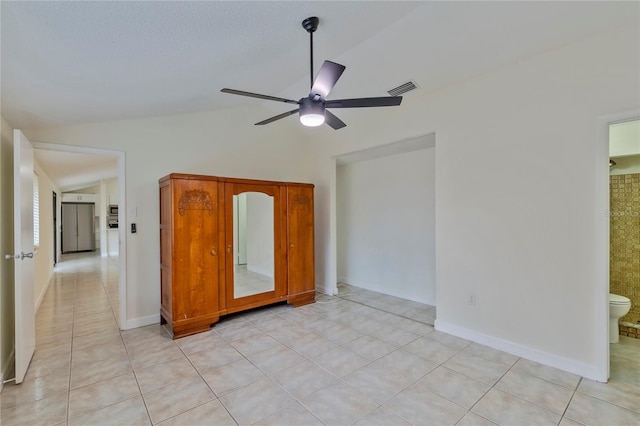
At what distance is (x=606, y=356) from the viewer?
232 cm

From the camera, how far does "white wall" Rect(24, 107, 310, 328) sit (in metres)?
3.40

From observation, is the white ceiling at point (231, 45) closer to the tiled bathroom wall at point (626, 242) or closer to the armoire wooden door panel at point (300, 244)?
the armoire wooden door panel at point (300, 244)

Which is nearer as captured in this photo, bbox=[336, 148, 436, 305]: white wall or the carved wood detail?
the carved wood detail

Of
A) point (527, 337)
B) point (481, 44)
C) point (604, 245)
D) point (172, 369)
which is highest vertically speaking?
point (481, 44)

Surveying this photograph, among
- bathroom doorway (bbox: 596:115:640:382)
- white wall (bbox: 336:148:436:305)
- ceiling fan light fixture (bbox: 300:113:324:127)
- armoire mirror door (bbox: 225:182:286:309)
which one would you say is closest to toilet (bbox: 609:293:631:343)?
bathroom doorway (bbox: 596:115:640:382)

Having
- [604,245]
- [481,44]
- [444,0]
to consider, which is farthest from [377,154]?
[604,245]

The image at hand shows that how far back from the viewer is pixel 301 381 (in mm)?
2361

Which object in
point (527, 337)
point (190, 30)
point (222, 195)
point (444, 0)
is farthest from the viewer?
point (222, 195)


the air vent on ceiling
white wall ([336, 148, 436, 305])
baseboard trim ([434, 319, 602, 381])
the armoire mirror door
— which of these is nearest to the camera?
baseboard trim ([434, 319, 602, 381])

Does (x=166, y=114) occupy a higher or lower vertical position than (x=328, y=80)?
higher

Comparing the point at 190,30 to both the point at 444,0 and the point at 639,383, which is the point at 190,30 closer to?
the point at 444,0

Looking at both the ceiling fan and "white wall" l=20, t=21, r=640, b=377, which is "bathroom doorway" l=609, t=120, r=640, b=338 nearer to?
"white wall" l=20, t=21, r=640, b=377

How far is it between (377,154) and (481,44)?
7.27 feet

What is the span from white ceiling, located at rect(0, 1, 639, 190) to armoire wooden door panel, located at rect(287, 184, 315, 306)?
1.57m
